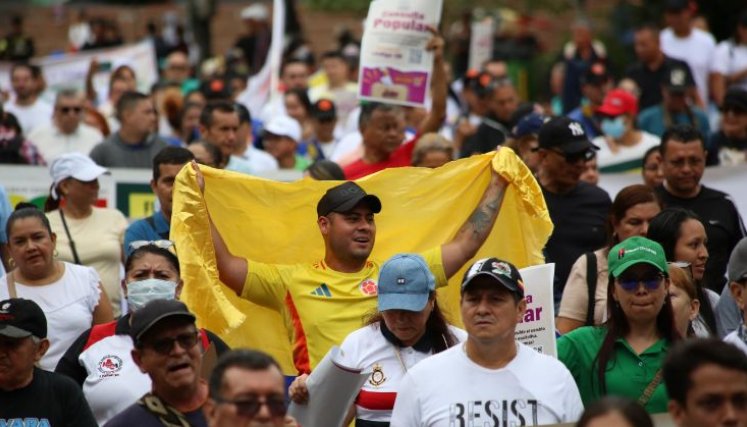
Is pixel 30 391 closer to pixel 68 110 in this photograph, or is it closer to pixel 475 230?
pixel 475 230

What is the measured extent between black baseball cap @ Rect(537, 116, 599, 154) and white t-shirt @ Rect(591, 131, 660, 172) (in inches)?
139

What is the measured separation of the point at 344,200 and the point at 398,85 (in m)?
3.53

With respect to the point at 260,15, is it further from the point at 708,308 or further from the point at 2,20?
the point at 708,308

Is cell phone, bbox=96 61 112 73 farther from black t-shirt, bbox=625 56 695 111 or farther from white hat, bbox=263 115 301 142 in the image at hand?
black t-shirt, bbox=625 56 695 111

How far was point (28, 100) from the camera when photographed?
18516mm

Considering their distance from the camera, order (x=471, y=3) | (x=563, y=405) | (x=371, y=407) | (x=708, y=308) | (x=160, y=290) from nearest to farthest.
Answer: (x=563, y=405) < (x=371, y=407) < (x=160, y=290) < (x=708, y=308) < (x=471, y=3)

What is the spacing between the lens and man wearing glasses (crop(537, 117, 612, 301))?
10516 millimetres

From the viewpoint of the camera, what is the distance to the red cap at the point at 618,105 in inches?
575

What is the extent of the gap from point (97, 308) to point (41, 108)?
8.87 meters

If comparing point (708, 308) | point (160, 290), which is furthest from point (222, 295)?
point (708, 308)

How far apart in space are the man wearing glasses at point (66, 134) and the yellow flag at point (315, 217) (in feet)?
19.4

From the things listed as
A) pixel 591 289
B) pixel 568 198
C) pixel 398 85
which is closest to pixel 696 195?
pixel 568 198

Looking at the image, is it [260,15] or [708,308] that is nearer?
[708,308]

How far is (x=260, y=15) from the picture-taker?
24328 millimetres
